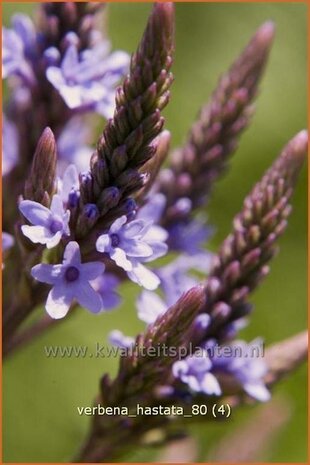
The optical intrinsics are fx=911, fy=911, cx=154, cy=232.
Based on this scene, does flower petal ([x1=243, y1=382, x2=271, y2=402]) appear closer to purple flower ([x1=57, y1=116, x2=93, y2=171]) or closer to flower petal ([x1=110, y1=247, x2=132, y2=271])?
flower petal ([x1=110, y1=247, x2=132, y2=271])

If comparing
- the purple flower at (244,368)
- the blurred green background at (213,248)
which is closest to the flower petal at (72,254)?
the purple flower at (244,368)

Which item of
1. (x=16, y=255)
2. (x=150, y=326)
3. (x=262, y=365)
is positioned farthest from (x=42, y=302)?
(x=262, y=365)

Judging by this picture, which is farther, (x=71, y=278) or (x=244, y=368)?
(x=244, y=368)

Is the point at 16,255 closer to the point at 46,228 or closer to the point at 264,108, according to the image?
the point at 46,228

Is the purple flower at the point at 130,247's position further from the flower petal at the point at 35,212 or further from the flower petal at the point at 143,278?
the flower petal at the point at 35,212

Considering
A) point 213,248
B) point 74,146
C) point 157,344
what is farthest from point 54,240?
point 213,248

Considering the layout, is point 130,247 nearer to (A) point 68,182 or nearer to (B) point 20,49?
(A) point 68,182
